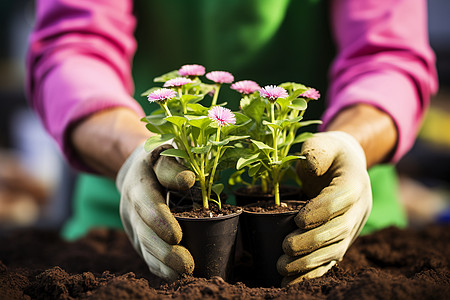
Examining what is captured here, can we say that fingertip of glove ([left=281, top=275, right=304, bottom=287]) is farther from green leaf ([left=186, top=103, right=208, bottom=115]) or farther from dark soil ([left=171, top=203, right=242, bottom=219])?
green leaf ([left=186, top=103, right=208, bottom=115])

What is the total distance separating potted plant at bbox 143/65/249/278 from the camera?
917 millimetres

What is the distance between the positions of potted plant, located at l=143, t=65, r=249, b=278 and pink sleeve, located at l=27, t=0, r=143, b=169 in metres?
0.49

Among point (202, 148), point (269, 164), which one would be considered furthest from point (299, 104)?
point (202, 148)

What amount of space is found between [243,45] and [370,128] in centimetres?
61

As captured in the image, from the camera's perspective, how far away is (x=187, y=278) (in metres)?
0.92

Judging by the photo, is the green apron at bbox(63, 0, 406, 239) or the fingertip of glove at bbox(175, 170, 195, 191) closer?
the fingertip of glove at bbox(175, 170, 195, 191)

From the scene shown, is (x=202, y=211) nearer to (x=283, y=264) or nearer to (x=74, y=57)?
(x=283, y=264)

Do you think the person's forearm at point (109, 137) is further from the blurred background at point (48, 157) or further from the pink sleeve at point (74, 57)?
the blurred background at point (48, 157)

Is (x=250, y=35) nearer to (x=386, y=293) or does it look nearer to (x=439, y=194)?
(x=386, y=293)

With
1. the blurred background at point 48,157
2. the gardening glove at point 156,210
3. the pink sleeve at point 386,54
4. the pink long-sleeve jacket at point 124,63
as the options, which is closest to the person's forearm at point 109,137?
the pink long-sleeve jacket at point 124,63

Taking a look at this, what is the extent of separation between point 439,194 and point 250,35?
2.52 meters

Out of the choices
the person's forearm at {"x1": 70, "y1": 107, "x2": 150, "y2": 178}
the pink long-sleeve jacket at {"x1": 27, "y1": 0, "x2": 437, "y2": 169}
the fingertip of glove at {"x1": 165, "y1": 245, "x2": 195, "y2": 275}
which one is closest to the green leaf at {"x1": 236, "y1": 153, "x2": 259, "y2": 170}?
the fingertip of glove at {"x1": 165, "y1": 245, "x2": 195, "y2": 275}

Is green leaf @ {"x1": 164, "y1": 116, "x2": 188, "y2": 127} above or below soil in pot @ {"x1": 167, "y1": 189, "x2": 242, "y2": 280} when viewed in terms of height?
above

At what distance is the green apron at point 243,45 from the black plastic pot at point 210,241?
2.67 ft
